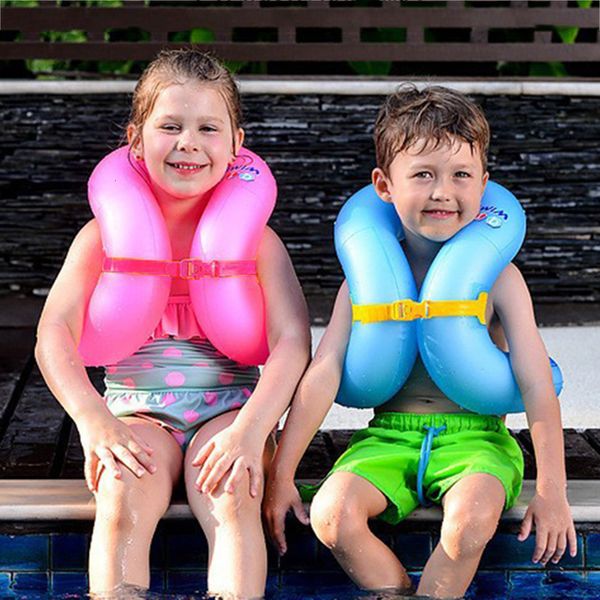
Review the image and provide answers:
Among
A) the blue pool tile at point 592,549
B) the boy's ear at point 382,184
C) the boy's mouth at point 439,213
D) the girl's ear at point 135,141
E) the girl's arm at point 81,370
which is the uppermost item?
the girl's ear at point 135,141

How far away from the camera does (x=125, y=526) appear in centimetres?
340

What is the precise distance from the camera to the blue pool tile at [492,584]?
3.68 metres

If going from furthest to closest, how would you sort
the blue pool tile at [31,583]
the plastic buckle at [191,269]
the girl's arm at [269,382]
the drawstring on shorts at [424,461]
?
the plastic buckle at [191,269] → the blue pool tile at [31,583] → the drawstring on shorts at [424,461] → the girl's arm at [269,382]

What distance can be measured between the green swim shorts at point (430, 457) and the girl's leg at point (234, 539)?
295 mm

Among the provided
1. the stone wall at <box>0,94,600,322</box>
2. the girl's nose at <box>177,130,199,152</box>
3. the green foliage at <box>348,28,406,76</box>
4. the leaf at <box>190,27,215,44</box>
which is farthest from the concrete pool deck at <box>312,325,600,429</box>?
the leaf at <box>190,27,215,44</box>

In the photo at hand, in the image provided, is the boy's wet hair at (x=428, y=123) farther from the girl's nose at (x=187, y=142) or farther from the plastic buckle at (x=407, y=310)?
the girl's nose at (x=187, y=142)

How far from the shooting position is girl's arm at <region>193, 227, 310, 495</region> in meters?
3.46

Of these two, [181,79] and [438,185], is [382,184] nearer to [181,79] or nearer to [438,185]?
[438,185]

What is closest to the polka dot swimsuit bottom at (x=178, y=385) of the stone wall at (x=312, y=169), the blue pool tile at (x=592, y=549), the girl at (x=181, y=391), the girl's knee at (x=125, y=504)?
the girl at (x=181, y=391)

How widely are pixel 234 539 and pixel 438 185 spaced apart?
1042 millimetres

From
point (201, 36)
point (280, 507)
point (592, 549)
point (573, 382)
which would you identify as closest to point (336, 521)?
point (280, 507)

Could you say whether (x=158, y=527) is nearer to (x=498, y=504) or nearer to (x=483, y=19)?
(x=498, y=504)

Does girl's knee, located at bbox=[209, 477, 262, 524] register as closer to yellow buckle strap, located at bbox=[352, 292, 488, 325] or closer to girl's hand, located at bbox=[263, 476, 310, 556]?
girl's hand, located at bbox=[263, 476, 310, 556]

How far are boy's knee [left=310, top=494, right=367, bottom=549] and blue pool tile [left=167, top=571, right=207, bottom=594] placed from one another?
15.4 inches
